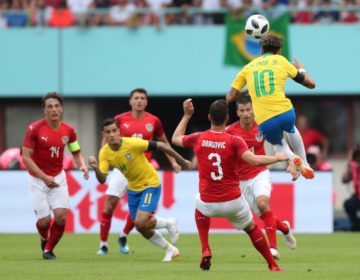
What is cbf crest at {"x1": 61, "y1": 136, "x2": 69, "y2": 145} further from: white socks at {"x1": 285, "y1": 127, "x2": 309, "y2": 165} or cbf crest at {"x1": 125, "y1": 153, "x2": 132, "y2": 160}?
white socks at {"x1": 285, "y1": 127, "x2": 309, "y2": 165}

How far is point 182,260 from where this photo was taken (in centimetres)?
1697

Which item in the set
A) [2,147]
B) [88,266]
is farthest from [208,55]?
[88,266]

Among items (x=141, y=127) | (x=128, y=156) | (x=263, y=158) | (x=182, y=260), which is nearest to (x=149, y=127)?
(x=141, y=127)

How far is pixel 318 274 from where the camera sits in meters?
14.1

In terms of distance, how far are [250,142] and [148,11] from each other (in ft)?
40.0

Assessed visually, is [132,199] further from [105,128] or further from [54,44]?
[54,44]

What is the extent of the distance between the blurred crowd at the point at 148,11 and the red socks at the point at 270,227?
40.0 ft

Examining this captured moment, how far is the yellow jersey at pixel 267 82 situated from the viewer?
50.2 feet

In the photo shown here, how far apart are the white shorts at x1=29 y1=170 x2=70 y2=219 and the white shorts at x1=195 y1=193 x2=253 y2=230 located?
3.36m

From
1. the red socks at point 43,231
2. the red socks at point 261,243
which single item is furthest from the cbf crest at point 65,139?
the red socks at point 261,243

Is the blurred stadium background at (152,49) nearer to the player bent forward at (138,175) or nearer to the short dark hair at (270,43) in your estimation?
the player bent forward at (138,175)

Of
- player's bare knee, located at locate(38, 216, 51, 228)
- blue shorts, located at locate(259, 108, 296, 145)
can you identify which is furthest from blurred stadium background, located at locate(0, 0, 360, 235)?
blue shorts, located at locate(259, 108, 296, 145)

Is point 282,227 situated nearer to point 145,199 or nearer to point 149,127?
point 145,199

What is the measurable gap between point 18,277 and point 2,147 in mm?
17912
